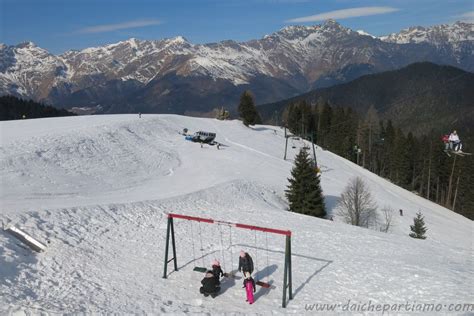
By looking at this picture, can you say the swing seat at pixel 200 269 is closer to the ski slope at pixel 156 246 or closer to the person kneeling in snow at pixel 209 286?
the ski slope at pixel 156 246

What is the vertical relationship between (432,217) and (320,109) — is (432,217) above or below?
below

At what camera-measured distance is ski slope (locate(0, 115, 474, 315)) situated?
14.5 meters

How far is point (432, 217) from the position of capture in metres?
56.0

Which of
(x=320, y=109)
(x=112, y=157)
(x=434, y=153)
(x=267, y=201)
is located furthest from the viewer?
(x=320, y=109)

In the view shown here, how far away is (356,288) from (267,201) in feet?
73.8

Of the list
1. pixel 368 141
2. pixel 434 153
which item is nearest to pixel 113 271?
pixel 434 153

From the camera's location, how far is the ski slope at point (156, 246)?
47.4 ft

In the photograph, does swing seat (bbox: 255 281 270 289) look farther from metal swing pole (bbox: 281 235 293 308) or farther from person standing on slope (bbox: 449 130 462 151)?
person standing on slope (bbox: 449 130 462 151)

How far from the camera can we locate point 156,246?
20312mm

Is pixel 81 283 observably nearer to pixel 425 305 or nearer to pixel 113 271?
pixel 113 271

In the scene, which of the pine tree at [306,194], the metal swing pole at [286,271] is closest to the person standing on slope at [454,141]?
the pine tree at [306,194]

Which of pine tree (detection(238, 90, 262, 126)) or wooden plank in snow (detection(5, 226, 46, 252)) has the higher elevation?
pine tree (detection(238, 90, 262, 126))

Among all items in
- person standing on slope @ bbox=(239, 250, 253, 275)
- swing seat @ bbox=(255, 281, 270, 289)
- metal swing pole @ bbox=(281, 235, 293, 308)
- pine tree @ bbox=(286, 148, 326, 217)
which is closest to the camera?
metal swing pole @ bbox=(281, 235, 293, 308)

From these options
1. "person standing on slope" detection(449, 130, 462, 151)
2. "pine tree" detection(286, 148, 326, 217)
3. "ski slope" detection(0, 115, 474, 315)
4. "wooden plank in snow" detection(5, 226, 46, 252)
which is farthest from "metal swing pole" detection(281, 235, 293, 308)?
"person standing on slope" detection(449, 130, 462, 151)
